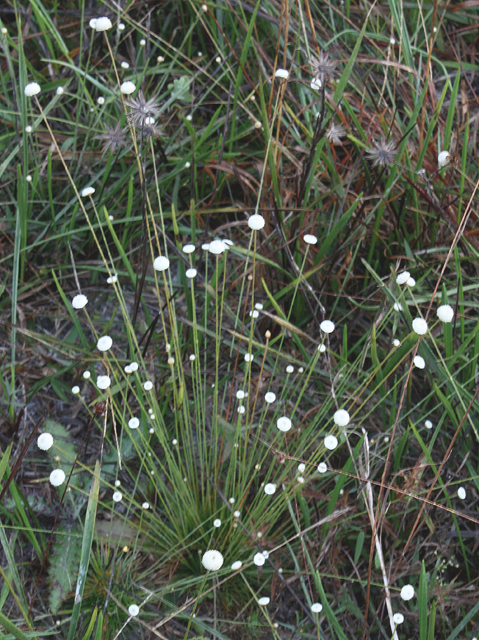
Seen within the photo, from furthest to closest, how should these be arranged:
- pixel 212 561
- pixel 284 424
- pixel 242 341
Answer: pixel 242 341 → pixel 284 424 → pixel 212 561

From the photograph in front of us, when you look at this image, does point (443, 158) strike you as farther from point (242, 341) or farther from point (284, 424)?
point (284, 424)

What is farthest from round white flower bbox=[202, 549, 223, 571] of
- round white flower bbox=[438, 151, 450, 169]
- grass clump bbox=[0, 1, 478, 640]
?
round white flower bbox=[438, 151, 450, 169]

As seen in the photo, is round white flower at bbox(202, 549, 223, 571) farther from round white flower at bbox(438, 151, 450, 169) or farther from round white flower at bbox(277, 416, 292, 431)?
round white flower at bbox(438, 151, 450, 169)

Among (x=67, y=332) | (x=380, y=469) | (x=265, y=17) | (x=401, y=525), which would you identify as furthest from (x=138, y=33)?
(x=401, y=525)

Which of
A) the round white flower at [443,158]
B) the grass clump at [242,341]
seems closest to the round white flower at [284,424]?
the grass clump at [242,341]

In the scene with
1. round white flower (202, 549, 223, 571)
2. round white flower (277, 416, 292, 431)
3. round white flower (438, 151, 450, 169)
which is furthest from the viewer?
round white flower (438, 151, 450, 169)

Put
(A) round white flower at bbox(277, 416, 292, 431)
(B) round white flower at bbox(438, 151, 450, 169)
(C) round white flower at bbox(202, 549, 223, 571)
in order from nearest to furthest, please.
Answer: (C) round white flower at bbox(202, 549, 223, 571) → (A) round white flower at bbox(277, 416, 292, 431) → (B) round white flower at bbox(438, 151, 450, 169)

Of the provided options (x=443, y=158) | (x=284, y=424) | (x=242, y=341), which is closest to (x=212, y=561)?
(x=284, y=424)

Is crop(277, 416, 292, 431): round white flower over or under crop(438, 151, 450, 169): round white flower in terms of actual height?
under
